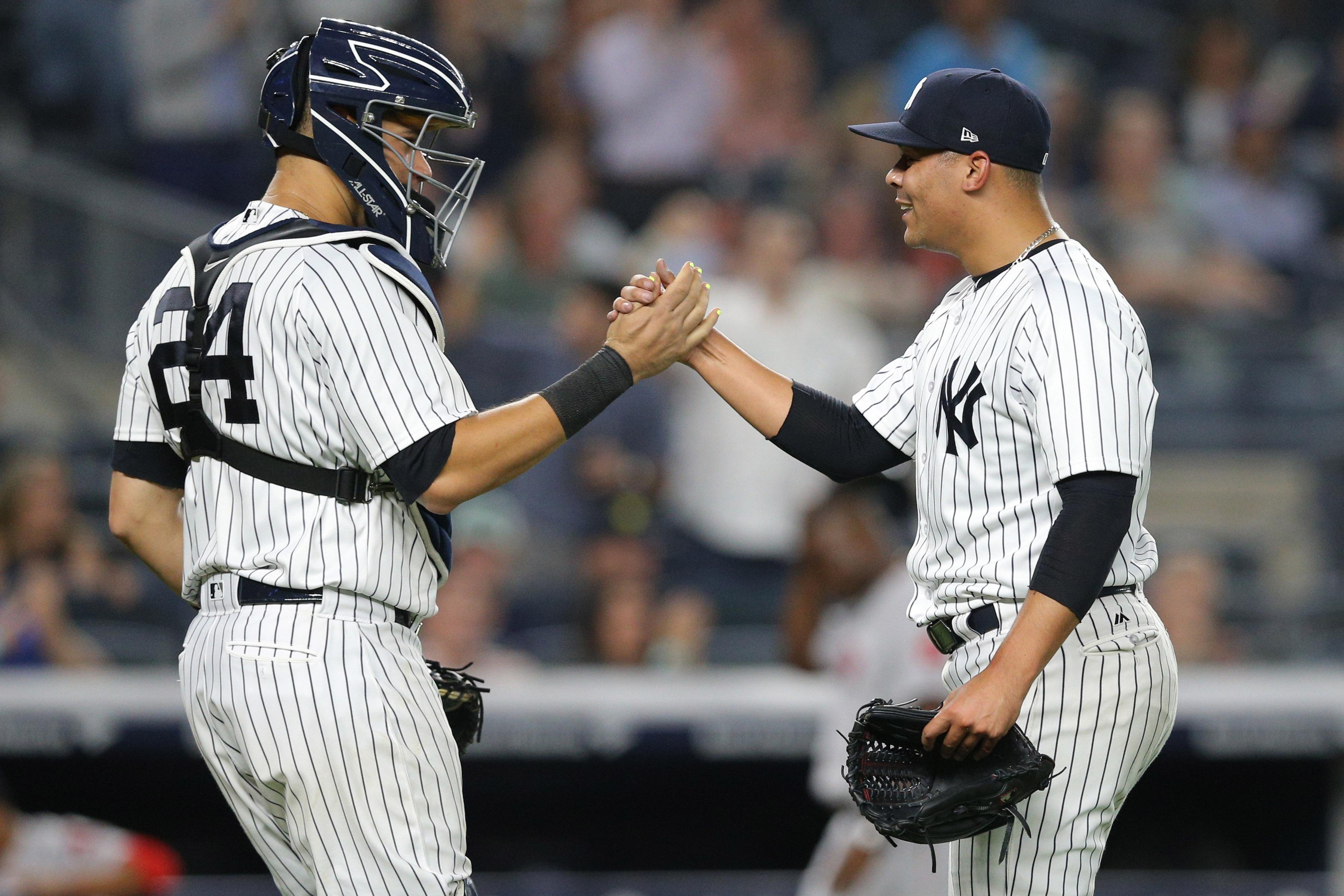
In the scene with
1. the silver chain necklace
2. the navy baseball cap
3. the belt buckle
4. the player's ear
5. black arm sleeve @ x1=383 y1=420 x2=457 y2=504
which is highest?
the navy baseball cap

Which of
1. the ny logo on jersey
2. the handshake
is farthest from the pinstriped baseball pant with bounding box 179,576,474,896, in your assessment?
the ny logo on jersey

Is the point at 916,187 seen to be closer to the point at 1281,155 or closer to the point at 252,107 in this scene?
the point at 252,107

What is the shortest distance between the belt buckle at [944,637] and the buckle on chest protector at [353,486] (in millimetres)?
1005

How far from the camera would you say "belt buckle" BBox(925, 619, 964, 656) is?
8.98 feet

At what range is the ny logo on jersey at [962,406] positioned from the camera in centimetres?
266

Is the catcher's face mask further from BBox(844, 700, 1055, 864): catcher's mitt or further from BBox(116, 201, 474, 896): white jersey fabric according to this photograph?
BBox(844, 700, 1055, 864): catcher's mitt

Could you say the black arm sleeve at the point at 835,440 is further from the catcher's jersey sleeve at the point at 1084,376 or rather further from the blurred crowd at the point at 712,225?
the blurred crowd at the point at 712,225

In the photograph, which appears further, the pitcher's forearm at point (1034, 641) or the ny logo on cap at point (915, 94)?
the ny logo on cap at point (915, 94)

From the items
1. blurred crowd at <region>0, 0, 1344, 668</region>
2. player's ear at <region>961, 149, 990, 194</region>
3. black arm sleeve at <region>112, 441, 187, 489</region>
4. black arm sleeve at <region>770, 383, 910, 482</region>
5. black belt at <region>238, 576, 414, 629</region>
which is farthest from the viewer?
blurred crowd at <region>0, 0, 1344, 668</region>

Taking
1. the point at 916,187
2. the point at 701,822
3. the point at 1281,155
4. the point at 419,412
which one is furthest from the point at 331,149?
the point at 1281,155

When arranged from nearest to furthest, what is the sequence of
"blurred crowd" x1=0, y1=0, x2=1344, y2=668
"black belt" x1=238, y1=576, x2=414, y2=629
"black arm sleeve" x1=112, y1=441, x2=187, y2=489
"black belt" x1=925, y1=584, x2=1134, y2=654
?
1. "black belt" x1=238, y1=576, x2=414, y2=629
2. "black belt" x1=925, y1=584, x2=1134, y2=654
3. "black arm sleeve" x1=112, y1=441, x2=187, y2=489
4. "blurred crowd" x1=0, y1=0, x2=1344, y2=668

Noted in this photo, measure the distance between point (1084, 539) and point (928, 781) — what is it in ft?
1.56

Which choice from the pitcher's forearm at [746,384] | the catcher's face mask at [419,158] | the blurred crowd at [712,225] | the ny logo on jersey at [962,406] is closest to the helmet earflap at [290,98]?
the catcher's face mask at [419,158]

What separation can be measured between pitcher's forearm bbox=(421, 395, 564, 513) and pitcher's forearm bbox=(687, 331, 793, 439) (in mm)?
613
